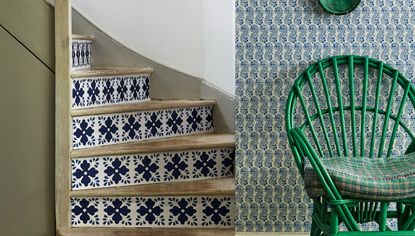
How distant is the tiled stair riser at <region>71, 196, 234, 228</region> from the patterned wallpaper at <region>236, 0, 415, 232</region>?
0.57 feet

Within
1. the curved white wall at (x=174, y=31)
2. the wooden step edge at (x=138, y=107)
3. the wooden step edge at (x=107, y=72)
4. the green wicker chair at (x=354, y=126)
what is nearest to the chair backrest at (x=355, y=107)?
the green wicker chair at (x=354, y=126)

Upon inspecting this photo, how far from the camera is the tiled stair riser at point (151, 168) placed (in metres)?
3.55

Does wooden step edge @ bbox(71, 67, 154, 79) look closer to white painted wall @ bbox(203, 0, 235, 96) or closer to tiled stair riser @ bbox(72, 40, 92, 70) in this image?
tiled stair riser @ bbox(72, 40, 92, 70)

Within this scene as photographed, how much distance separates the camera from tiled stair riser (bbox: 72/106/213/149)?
3.62m

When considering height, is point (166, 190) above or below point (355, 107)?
below

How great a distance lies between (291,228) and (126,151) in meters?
1.02

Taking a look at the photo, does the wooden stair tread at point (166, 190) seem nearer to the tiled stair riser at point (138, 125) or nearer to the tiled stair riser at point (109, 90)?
the tiled stair riser at point (138, 125)

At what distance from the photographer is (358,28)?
10.7ft

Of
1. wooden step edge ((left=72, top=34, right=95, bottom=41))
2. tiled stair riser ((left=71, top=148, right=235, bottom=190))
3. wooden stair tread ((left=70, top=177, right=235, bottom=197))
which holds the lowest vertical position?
wooden stair tread ((left=70, top=177, right=235, bottom=197))

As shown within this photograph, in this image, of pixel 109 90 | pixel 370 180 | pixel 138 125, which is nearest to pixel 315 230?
pixel 370 180

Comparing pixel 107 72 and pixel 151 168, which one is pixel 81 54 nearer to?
pixel 107 72

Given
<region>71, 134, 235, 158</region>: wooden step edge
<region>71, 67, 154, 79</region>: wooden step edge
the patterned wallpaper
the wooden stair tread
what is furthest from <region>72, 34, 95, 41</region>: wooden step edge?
the patterned wallpaper

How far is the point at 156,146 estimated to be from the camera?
142 inches

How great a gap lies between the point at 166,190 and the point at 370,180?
1296 millimetres
